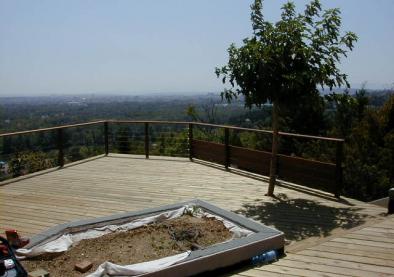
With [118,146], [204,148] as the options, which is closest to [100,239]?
[204,148]

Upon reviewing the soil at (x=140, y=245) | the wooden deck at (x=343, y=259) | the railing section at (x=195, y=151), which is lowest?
the wooden deck at (x=343, y=259)

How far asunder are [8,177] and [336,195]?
5.73 meters

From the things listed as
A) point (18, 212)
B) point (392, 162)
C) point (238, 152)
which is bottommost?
point (392, 162)

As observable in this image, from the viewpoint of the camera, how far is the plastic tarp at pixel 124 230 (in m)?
3.14

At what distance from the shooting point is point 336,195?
6.01m

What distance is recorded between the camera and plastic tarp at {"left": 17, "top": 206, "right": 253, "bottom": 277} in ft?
10.3

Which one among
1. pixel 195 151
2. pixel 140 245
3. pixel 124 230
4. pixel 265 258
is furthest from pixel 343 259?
pixel 195 151

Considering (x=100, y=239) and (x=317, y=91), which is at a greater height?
(x=317, y=91)

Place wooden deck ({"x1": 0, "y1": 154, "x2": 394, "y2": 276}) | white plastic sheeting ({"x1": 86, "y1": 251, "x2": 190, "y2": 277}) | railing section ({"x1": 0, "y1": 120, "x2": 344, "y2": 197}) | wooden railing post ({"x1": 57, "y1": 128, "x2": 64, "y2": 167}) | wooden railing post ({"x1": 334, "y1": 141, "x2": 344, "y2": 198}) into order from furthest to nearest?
wooden railing post ({"x1": 57, "y1": 128, "x2": 64, "y2": 167}), railing section ({"x1": 0, "y1": 120, "x2": 344, "y2": 197}), wooden railing post ({"x1": 334, "y1": 141, "x2": 344, "y2": 198}), wooden deck ({"x1": 0, "y1": 154, "x2": 394, "y2": 276}), white plastic sheeting ({"x1": 86, "y1": 251, "x2": 190, "y2": 277})

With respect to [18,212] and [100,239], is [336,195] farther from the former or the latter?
[18,212]

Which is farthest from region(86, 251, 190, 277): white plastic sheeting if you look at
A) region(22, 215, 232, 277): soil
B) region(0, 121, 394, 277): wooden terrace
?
region(0, 121, 394, 277): wooden terrace

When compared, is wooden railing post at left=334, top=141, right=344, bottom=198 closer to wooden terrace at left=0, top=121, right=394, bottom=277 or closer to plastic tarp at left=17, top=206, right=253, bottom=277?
wooden terrace at left=0, top=121, right=394, bottom=277

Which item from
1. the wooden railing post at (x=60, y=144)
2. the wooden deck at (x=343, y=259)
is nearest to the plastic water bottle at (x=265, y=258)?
the wooden deck at (x=343, y=259)

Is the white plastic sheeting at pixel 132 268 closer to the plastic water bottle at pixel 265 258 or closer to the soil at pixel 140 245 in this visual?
the soil at pixel 140 245
